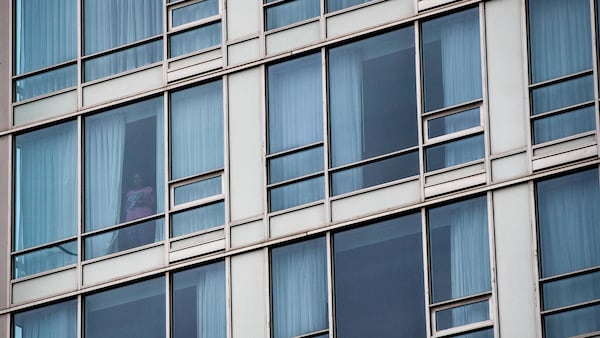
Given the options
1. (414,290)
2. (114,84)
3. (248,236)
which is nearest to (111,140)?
(114,84)

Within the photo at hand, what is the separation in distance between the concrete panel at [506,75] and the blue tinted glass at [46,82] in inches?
285

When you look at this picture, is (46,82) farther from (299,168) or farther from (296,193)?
(296,193)

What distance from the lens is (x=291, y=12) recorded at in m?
39.2

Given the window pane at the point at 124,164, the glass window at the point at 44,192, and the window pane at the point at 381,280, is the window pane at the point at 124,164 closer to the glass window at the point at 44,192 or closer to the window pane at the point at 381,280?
the glass window at the point at 44,192

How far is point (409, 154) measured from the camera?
37.4 meters

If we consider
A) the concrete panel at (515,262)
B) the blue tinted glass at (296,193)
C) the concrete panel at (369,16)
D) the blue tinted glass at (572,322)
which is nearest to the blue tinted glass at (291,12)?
the concrete panel at (369,16)

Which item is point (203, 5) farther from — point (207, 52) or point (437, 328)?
point (437, 328)

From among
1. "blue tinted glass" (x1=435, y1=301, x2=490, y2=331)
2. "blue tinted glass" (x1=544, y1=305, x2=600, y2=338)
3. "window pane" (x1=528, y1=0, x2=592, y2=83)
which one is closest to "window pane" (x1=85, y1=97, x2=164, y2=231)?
A: "blue tinted glass" (x1=435, y1=301, x2=490, y2=331)

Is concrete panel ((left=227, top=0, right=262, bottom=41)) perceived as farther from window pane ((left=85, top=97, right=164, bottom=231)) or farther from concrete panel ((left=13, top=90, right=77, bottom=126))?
concrete panel ((left=13, top=90, right=77, bottom=126))

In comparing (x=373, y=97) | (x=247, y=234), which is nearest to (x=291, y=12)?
(x=373, y=97)

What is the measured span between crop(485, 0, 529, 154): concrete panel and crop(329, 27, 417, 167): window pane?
1288 millimetres

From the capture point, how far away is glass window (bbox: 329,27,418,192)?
1481 inches

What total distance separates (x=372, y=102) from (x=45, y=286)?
587 centimetres

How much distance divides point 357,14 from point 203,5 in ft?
9.36
